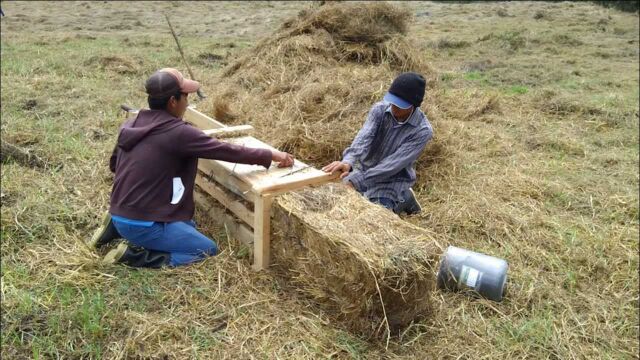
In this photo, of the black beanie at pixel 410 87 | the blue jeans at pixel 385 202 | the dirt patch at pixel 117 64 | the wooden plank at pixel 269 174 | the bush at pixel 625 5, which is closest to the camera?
the wooden plank at pixel 269 174

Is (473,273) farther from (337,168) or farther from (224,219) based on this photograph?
(224,219)

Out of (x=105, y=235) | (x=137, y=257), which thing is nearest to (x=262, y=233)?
(x=137, y=257)

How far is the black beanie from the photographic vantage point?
3449 mm

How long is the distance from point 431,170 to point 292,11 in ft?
44.3

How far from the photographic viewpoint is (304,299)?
2.98m

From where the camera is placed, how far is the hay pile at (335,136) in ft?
8.55

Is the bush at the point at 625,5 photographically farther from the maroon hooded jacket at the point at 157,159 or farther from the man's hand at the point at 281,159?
the maroon hooded jacket at the point at 157,159

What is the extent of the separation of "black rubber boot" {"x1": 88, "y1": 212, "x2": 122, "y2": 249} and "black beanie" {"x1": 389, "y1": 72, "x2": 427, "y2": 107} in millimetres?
2020

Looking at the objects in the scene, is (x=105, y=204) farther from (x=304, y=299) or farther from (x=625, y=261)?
(x=625, y=261)

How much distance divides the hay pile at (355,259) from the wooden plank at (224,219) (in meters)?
0.34

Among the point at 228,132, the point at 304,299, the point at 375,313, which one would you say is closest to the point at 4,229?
the point at 228,132

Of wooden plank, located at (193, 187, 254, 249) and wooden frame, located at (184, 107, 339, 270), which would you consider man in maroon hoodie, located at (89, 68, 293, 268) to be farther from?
wooden plank, located at (193, 187, 254, 249)

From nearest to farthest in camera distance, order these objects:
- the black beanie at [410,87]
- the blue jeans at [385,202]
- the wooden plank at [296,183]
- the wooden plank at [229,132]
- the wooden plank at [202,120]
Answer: the wooden plank at [296,183] → the black beanie at [410,87] → the blue jeans at [385,202] → the wooden plank at [229,132] → the wooden plank at [202,120]

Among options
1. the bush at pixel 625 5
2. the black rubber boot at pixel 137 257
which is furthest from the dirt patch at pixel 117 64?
the bush at pixel 625 5
